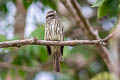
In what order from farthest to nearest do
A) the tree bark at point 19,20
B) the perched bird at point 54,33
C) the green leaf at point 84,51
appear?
1. the green leaf at point 84,51
2. the tree bark at point 19,20
3. the perched bird at point 54,33

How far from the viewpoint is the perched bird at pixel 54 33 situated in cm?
604

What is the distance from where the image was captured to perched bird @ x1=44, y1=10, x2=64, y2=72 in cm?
604

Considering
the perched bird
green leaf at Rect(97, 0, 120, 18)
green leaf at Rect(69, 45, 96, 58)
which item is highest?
green leaf at Rect(97, 0, 120, 18)

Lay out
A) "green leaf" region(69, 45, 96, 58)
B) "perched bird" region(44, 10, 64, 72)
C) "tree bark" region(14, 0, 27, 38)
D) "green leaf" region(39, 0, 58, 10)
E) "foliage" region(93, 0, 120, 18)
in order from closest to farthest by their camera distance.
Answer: "foliage" region(93, 0, 120, 18), "perched bird" region(44, 10, 64, 72), "green leaf" region(39, 0, 58, 10), "tree bark" region(14, 0, 27, 38), "green leaf" region(69, 45, 96, 58)

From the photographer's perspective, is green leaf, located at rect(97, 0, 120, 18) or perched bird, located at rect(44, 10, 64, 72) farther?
perched bird, located at rect(44, 10, 64, 72)

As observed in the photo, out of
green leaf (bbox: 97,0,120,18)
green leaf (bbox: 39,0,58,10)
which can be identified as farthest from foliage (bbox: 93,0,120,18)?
green leaf (bbox: 39,0,58,10)

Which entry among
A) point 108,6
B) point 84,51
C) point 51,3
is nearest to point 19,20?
point 84,51

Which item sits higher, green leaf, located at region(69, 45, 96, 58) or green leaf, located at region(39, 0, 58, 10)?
green leaf, located at region(39, 0, 58, 10)

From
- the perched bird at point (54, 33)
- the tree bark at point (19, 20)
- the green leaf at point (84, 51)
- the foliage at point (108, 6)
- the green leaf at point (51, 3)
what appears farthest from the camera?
the green leaf at point (84, 51)

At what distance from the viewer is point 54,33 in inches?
238

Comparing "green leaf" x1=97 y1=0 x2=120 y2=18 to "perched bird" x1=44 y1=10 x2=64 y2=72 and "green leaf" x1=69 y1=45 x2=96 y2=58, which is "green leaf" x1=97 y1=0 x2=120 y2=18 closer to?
"perched bird" x1=44 y1=10 x2=64 y2=72

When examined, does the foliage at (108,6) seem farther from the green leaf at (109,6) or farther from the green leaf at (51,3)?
the green leaf at (51,3)

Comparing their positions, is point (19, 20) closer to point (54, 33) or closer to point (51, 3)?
point (51, 3)

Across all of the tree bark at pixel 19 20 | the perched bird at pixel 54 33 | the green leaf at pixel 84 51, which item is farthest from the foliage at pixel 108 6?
the green leaf at pixel 84 51
